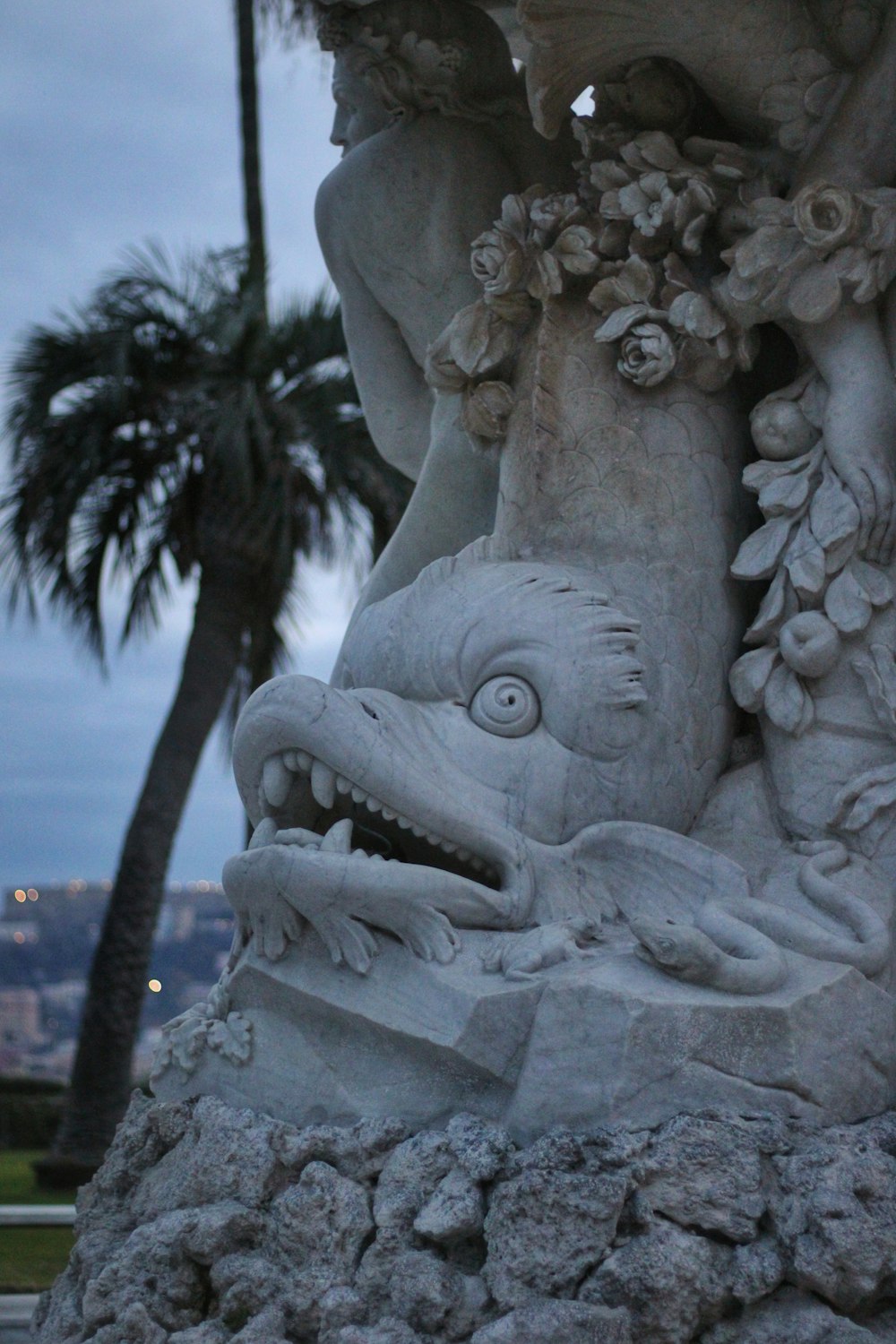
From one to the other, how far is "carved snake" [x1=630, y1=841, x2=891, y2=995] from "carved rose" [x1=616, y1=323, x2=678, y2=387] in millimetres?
971

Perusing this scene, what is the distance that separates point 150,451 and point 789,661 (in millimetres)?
8869

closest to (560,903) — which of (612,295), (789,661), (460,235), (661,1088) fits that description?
(661,1088)

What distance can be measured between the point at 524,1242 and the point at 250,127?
12.6 metres

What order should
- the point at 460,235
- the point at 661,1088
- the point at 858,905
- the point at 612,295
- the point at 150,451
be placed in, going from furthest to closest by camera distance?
the point at 150,451 → the point at 460,235 → the point at 612,295 → the point at 858,905 → the point at 661,1088

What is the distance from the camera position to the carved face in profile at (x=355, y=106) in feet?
12.7

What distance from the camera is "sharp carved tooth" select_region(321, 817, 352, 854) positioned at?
281 cm

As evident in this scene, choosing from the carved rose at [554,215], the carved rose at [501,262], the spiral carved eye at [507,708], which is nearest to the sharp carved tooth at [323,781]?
the spiral carved eye at [507,708]

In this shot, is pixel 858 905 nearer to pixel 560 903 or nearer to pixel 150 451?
pixel 560 903

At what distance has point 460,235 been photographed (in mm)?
3709

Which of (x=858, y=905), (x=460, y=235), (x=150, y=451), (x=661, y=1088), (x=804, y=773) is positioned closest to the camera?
(x=661, y=1088)

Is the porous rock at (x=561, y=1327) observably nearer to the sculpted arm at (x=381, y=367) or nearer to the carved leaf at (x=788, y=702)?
the carved leaf at (x=788, y=702)

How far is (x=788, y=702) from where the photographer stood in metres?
3.08

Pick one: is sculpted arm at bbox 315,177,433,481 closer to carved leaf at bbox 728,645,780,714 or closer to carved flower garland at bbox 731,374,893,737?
carved flower garland at bbox 731,374,893,737

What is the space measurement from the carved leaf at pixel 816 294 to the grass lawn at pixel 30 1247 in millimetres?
4211
